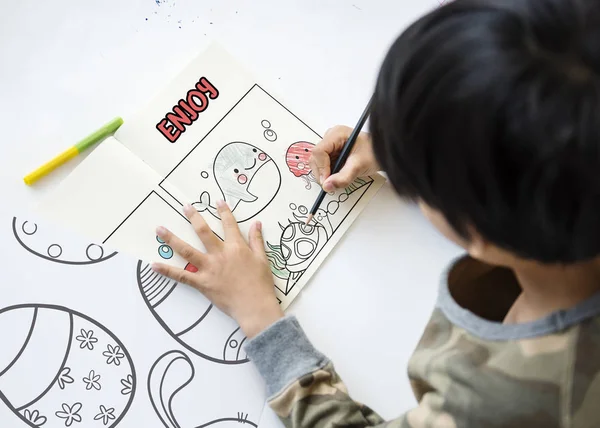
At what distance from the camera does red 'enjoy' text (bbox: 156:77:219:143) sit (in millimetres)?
598

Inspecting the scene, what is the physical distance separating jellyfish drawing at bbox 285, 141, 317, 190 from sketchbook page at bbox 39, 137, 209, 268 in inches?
5.1

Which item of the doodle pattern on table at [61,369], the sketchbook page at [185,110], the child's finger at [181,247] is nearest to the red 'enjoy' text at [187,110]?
the sketchbook page at [185,110]

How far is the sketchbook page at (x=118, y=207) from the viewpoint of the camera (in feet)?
1.84

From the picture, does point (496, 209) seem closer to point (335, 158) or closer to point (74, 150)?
point (335, 158)

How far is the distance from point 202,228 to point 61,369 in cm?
19

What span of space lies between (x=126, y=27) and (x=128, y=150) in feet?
0.50

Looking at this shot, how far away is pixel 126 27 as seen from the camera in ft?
2.06

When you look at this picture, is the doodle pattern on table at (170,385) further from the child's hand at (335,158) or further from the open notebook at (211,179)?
the child's hand at (335,158)

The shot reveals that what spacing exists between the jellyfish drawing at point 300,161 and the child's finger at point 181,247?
0.45 ft

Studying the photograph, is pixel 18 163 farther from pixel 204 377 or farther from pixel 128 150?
pixel 204 377

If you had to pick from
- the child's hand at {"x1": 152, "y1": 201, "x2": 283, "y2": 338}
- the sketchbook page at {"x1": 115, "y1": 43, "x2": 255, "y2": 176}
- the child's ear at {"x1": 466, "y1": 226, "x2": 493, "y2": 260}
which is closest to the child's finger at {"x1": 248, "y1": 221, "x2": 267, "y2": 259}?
→ the child's hand at {"x1": 152, "y1": 201, "x2": 283, "y2": 338}

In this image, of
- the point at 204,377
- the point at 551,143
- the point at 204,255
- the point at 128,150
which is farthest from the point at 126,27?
the point at 551,143

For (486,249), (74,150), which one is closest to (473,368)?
(486,249)

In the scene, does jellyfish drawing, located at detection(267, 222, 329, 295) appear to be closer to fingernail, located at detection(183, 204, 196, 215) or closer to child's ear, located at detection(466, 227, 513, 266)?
fingernail, located at detection(183, 204, 196, 215)
